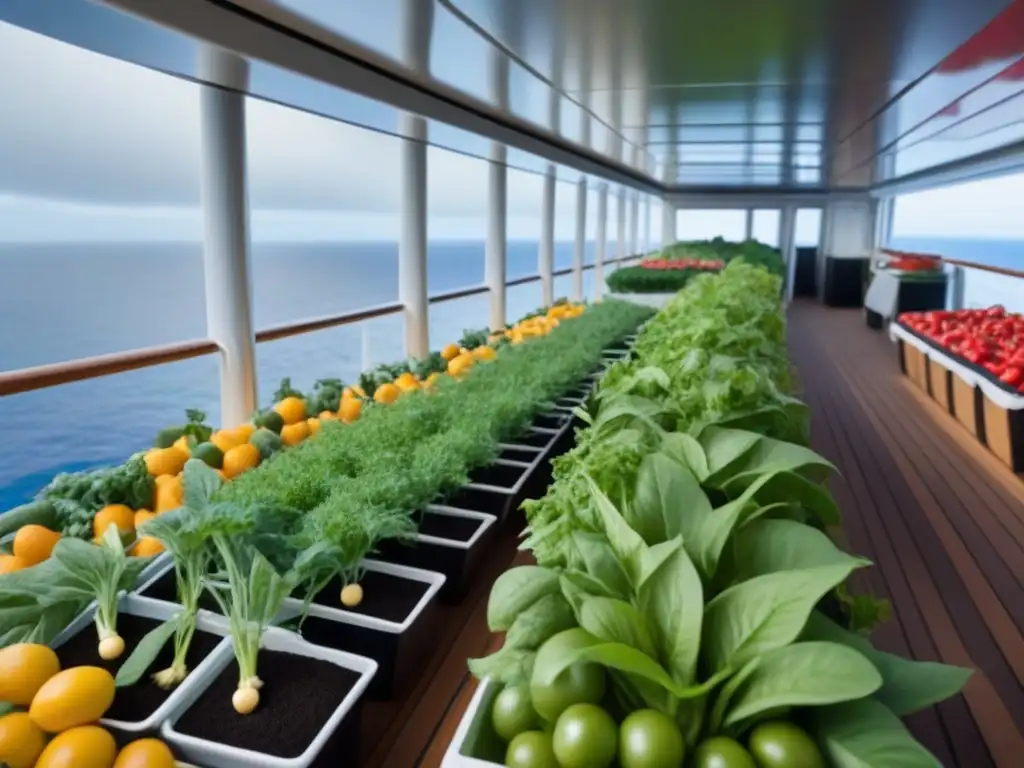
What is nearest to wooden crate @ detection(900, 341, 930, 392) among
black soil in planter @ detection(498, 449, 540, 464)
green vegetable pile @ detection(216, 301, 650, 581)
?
green vegetable pile @ detection(216, 301, 650, 581)

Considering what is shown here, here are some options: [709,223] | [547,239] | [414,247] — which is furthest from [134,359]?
[709,223]

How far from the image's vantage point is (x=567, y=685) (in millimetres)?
874

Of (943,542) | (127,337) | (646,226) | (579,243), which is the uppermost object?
(646,226)

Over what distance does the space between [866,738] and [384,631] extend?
0.78 meters

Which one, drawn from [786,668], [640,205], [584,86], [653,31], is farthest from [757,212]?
[786,668]

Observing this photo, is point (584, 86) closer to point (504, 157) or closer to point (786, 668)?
point (504, 157)

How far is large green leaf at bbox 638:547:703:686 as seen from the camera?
87cm

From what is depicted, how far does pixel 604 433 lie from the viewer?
1.51 metres

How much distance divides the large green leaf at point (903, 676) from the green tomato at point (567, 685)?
0.78ft

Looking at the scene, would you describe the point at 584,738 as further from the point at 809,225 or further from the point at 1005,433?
the point at 809,225

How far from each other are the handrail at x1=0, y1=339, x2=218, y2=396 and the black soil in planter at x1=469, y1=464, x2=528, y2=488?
1.38 meters

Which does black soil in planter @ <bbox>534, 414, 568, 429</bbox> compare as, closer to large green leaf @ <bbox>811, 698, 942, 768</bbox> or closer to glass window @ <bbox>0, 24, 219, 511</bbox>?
glass window @ <bbox>0, 24, 219, 511</bbox>

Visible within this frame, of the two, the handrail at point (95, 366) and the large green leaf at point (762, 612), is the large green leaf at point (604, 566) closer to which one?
the large green leaf at point (762, 612)

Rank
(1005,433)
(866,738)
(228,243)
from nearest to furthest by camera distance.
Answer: (866,738) → (228,243) → (1005,433)
